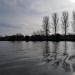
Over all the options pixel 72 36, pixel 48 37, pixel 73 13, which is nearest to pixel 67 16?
pixel 73 13

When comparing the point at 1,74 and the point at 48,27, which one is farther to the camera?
the point at 48,27

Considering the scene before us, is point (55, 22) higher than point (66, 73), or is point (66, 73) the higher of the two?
point (55, 22)

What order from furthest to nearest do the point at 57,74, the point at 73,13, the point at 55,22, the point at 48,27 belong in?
the point at 48,27 → the point at 55,22 → the point at 73,13 → the point at 57,74

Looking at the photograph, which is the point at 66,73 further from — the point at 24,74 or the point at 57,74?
the point at 24,74

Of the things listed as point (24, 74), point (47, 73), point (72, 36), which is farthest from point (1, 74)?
point (72, 36)

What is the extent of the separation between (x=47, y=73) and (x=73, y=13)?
48050 mm

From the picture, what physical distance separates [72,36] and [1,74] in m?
49.9

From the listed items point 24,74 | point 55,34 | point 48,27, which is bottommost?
point 24,74

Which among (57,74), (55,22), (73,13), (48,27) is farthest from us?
(48,27)

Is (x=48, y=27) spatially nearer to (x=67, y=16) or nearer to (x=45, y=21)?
(x=45, y=21)

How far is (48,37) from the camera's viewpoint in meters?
56.8

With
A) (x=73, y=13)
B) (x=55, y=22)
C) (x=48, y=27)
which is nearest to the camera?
(x=73, y=13)

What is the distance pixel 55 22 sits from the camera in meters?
52.8

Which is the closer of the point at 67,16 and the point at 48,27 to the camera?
the point at 67,16
